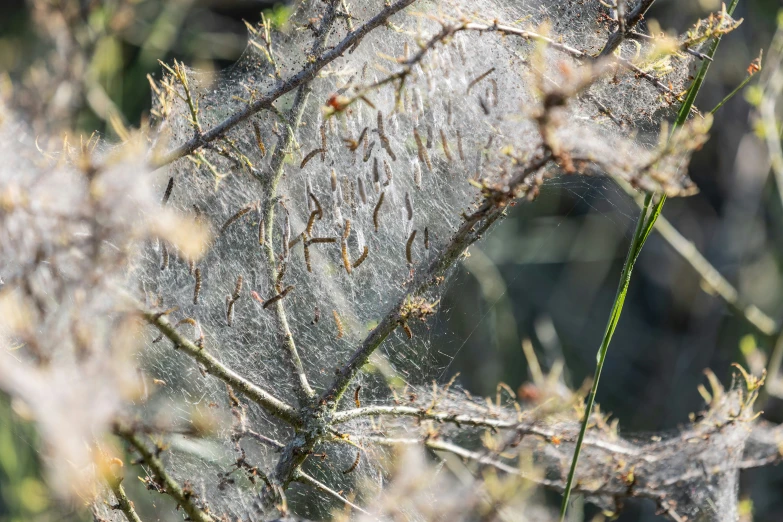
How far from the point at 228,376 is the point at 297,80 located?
0.48 meters

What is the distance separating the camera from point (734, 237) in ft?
14.1

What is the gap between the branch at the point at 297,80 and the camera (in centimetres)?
101

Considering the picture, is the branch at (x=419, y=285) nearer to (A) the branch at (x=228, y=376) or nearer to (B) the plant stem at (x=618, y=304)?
(A) the branch at (x=228, y=376)

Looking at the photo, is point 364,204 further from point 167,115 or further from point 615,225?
Result: point 615,225

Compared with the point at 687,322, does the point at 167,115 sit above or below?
below

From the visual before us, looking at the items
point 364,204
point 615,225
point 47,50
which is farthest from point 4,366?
point 615,225

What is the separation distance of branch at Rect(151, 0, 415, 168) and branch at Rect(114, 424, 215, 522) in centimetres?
43

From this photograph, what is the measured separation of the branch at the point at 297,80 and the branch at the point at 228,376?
0.85 feet

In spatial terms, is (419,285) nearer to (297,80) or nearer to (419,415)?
(419,415)

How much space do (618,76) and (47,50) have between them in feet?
12.2

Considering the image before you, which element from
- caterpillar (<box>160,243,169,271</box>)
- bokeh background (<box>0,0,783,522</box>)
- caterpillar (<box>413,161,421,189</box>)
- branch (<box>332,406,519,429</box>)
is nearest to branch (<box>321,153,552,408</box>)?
branch (<box>332,406,519,429</box>)

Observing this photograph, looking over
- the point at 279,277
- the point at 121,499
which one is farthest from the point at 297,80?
the point at 121,499

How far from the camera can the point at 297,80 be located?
105cm

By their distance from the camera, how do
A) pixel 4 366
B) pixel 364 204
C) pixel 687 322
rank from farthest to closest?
pixel 687 322 → pixel 364 204 → pixel 4 366
